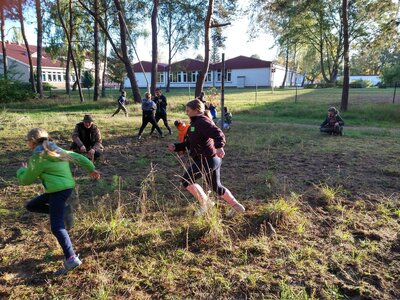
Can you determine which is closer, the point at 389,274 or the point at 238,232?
the point at 389,274

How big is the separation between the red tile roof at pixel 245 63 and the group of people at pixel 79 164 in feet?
179

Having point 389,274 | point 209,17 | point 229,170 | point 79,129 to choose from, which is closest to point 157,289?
point 389,274

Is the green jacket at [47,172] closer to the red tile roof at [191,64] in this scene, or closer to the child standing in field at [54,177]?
the child standing in field at [54,177]

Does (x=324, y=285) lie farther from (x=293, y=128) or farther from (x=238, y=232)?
(x=293, y=128)

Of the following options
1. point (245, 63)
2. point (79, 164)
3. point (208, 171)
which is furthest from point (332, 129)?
point (245, 63)

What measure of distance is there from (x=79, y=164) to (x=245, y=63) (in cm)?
5892

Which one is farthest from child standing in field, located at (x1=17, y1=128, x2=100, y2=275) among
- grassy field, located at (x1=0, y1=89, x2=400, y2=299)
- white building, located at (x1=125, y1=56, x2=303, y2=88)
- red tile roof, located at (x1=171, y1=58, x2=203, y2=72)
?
red tile roof, located at (x1=171, y1=58, x2=203, y2=72)

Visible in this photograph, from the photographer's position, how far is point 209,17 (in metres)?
17.8

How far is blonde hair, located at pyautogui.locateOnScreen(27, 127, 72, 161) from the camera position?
314cm

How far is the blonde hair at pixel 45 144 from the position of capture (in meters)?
3.14

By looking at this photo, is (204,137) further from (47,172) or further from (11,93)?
(11,93)

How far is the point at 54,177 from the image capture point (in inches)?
128

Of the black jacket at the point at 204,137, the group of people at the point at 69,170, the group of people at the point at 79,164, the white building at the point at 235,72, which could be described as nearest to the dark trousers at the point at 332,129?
the group of people at the point at 79,164

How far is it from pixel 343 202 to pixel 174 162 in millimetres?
3795
